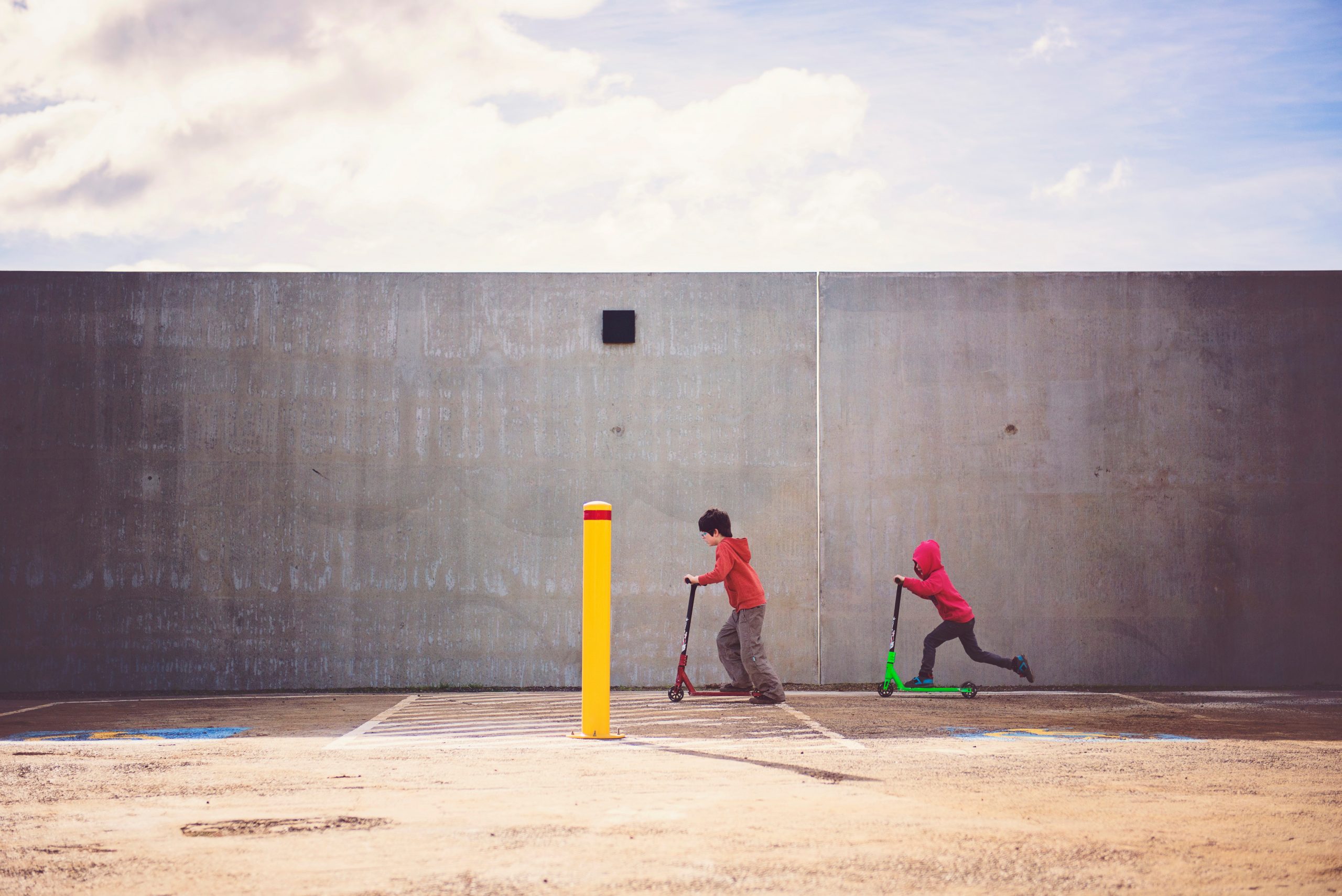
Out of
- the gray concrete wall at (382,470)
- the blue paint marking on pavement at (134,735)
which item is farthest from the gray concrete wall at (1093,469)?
the blue paint marking on pavement at (134,735)

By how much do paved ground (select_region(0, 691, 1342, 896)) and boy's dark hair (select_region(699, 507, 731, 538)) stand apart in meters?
1.76

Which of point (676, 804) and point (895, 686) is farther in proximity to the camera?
point (895, 686)

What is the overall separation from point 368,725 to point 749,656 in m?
3.32

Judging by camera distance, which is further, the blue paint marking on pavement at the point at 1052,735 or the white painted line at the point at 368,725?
the blue paint marking on pavement at the point at 1052,735

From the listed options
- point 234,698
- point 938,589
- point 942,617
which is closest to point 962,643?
point 942,617

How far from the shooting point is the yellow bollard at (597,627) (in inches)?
324

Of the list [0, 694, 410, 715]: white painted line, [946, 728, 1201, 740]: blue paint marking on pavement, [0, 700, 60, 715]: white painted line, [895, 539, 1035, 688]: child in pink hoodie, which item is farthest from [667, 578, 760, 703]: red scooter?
[0, 700, 60, 715]: white painted line

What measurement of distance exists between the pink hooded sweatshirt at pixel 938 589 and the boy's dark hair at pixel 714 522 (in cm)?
194

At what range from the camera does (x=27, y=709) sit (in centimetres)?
1034

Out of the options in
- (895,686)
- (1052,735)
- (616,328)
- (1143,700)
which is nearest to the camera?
(1052,735)

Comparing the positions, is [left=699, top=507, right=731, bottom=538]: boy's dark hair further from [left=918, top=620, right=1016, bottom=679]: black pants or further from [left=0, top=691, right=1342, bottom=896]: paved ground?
[left=918, top=620, right=1016, bottom=679]: black pants

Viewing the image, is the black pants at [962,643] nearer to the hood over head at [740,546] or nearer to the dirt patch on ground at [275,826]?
the hood over head at [740,546]

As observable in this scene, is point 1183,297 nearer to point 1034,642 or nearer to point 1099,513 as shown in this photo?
point 1099,513

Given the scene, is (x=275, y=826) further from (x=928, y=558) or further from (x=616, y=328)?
(x=616, y=328)
